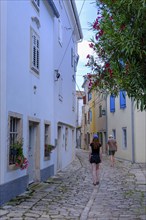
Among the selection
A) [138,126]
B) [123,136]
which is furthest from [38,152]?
[123,136]

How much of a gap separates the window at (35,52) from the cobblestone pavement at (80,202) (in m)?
3.87

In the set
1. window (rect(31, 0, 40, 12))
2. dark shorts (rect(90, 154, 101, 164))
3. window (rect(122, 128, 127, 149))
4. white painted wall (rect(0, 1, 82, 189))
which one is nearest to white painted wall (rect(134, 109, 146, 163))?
window (rect(122, 128, 127, 149))

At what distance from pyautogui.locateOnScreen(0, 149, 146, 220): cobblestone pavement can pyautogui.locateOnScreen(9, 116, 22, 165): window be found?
1108 mm

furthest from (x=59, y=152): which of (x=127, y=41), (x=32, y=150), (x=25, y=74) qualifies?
(x=127, y=41)

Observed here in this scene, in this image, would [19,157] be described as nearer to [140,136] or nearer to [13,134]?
[13,134]

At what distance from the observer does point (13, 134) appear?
10.1 meters

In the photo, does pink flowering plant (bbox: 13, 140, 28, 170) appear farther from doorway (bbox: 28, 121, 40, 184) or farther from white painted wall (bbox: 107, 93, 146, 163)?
white painted wall (bbox: 107, 93, 146, 163)

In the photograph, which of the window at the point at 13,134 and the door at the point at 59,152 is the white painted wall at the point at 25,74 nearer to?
the window at the point at 13,134

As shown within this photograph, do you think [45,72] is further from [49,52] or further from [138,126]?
[138,126]

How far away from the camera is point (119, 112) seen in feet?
87.3

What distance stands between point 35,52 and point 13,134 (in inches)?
136

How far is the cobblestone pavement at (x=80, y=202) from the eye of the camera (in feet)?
26.1

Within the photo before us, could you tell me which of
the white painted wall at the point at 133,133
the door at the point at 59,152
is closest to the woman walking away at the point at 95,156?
the door at the point at 59,152

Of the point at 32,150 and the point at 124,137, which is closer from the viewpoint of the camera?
the point at 32,150
